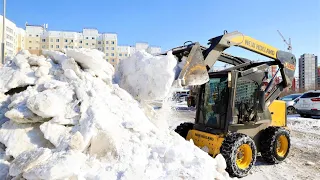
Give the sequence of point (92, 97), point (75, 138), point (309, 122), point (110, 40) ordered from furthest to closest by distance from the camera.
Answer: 1. point (110, 40)
2. point (309, 122)
3. point (92, 97)
4. point (75, 138)

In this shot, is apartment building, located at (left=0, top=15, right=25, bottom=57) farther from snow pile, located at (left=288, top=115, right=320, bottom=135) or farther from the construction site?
the construction site

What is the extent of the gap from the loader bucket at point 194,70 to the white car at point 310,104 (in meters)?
12.0

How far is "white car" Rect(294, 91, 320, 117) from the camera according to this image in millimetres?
14016

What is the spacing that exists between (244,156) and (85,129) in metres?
2.99

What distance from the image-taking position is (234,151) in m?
4.58

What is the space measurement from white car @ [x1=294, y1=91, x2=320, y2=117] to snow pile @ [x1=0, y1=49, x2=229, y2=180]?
12277mm

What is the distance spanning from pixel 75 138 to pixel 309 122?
40.3ft

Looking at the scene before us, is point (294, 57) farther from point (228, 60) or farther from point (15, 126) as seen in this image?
point (15, 126)

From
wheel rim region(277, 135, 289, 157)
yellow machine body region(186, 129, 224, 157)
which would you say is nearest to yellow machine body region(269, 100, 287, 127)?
wheel rim region(277, 135, 289, 157)

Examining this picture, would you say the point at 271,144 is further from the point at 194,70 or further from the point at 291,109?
the point at 291,109

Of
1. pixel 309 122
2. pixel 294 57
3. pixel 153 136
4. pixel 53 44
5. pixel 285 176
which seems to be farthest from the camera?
pixel 53 44

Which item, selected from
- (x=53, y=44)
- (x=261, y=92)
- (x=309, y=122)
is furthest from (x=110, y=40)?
(x=261, y=92)

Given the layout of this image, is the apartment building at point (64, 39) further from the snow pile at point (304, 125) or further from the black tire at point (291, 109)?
the snow pile at point (304, 125)

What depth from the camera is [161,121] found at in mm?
4727
